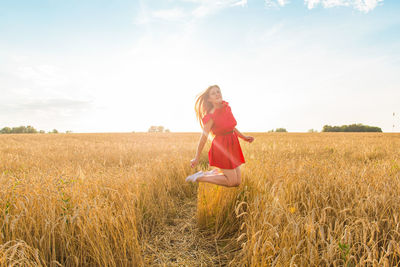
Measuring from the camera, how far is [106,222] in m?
1.90

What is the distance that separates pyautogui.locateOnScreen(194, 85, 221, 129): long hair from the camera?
11.0ft

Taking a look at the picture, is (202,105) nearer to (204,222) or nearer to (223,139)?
(223,139)

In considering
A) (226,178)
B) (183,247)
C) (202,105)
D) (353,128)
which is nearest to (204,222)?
(183,247)

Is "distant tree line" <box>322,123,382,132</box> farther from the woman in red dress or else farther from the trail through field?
the trail through field

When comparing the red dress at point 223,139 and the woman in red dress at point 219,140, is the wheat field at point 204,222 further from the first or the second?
the red dress at point 223,139

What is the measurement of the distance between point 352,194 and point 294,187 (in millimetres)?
685

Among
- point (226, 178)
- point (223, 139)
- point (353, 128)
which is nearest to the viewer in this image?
point (226, 178)

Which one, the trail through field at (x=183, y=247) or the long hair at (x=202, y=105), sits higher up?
the long hair at (x=202, y=105)

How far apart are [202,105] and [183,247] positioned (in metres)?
2.02

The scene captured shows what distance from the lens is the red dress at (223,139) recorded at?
3.09 meters

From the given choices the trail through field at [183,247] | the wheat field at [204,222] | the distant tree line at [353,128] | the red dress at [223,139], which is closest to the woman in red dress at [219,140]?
the red dress at [223,139]

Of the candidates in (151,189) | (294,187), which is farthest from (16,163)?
(294,187)

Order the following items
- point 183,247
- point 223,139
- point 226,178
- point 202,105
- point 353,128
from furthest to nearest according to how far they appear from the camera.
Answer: point 353,128 → point 202,105 → point 223,139 → point 226,178 → point 183,247

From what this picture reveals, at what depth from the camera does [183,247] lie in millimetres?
2340
